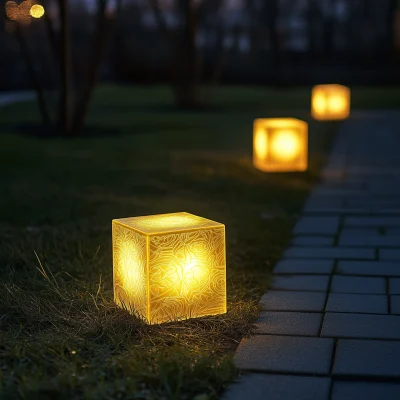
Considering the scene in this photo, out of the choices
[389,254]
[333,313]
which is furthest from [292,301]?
[389,254]

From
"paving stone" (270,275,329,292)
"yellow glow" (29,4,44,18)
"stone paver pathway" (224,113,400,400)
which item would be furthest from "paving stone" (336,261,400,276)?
"yellow glow" (29,4,44,18)

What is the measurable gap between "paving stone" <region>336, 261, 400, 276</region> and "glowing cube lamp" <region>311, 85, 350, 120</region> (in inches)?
429

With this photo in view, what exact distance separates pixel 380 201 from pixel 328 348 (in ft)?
13.0

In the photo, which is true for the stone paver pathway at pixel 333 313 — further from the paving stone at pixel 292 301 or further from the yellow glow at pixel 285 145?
the yellow glow at pixel 285 145

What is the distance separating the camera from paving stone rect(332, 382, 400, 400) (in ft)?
9.02

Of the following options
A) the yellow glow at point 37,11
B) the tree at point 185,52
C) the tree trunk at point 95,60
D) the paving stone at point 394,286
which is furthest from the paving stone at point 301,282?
the tree at point 185,52

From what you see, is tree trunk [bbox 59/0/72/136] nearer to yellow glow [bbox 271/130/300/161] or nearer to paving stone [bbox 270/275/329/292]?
yellow glow [bbox 271/130/300/161]

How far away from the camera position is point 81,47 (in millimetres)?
A: 25906

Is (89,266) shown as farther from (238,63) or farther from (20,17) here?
(238,63)

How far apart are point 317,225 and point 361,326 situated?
97.2 inches

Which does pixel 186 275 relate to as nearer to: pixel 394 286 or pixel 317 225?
pixel 394 286

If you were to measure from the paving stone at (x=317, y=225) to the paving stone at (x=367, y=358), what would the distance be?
2.43m

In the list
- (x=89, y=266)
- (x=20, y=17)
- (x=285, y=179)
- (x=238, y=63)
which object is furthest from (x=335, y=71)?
(x=89, y=266)

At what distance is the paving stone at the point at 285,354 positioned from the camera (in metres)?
3.02
